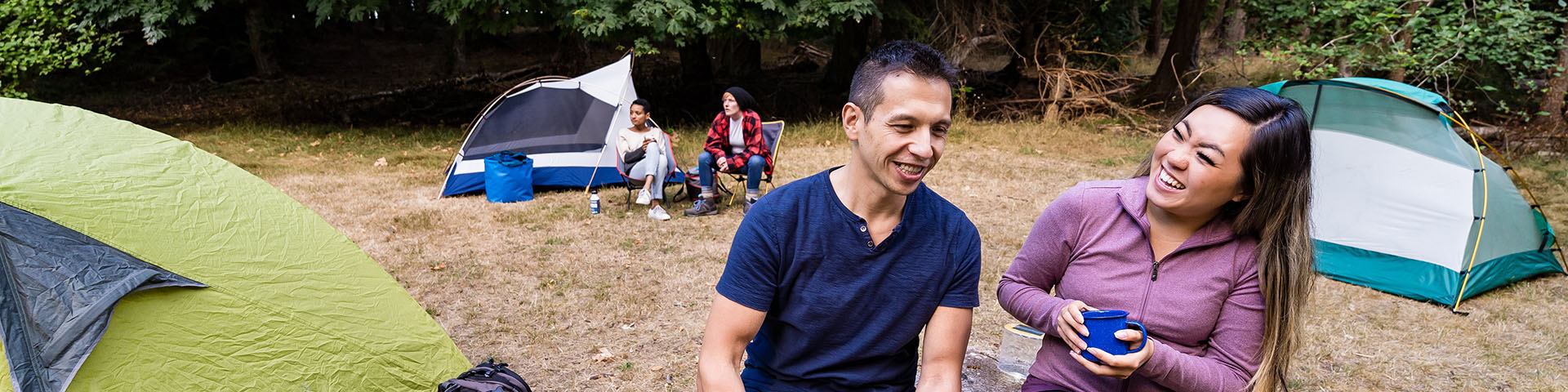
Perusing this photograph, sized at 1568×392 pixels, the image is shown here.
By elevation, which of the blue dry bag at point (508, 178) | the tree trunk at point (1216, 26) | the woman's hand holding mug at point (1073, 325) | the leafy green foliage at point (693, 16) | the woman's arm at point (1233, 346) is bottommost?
the tree trunk at point (1216, 26)

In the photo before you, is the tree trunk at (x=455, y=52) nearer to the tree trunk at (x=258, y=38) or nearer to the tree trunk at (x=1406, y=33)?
the tree trunk at (x=258, y=38)

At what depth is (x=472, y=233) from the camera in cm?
603

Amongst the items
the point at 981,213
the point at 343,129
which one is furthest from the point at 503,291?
the point at 343,129

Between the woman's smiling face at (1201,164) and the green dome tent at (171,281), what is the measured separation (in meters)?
2.69

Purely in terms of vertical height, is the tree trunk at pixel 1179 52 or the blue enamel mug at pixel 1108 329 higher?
the blue enamel mug at pixel 1108 329

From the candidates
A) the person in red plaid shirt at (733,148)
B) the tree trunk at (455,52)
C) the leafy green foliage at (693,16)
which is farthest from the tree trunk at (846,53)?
the person in red plaid shirt at (733,148)

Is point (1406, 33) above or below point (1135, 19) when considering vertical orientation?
above

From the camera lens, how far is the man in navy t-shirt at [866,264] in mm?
1663

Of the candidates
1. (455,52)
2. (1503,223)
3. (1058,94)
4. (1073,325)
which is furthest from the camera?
(455,52)

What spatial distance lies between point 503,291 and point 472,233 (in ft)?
4.44

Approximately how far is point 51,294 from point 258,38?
49.6ft

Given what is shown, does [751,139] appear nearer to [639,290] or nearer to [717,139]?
[717,139]

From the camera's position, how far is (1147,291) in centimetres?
194

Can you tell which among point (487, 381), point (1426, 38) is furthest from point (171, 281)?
point (1426, 38)
